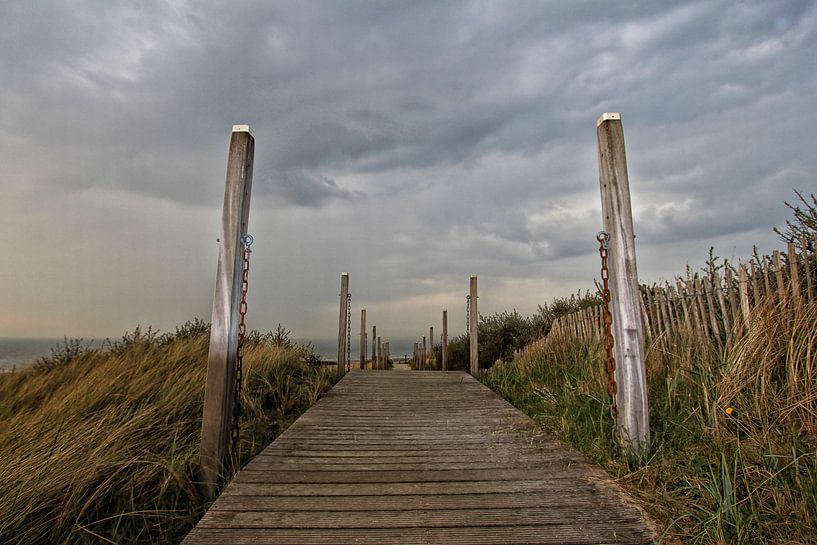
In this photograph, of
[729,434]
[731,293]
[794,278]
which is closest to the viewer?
[729,434]

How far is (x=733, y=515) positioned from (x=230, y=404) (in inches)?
130

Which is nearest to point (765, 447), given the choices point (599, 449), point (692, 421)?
point (692, 421)

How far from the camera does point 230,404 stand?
Result: 3715 millimetres

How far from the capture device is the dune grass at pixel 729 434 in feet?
7.98

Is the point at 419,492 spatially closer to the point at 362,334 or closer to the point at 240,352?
the point at 240,352

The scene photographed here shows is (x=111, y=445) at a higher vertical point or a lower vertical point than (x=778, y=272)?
lower

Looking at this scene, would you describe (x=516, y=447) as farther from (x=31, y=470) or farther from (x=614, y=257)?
(x=31, y=470)

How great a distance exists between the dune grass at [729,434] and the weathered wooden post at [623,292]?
0.26 meters

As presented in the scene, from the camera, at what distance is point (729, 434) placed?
3408mm

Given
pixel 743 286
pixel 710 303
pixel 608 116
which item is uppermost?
pixel 608 116

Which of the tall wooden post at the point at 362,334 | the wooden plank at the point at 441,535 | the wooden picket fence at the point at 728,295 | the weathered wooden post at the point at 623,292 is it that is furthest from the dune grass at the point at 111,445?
the tall wooden post at the point at 362,334

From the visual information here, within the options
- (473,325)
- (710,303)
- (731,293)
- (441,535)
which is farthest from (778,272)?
(473,325)

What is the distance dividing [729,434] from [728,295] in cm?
290

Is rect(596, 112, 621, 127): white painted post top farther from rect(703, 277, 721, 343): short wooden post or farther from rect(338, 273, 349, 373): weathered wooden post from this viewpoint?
rect(338, 273, 349, 373): weathered wooden post
